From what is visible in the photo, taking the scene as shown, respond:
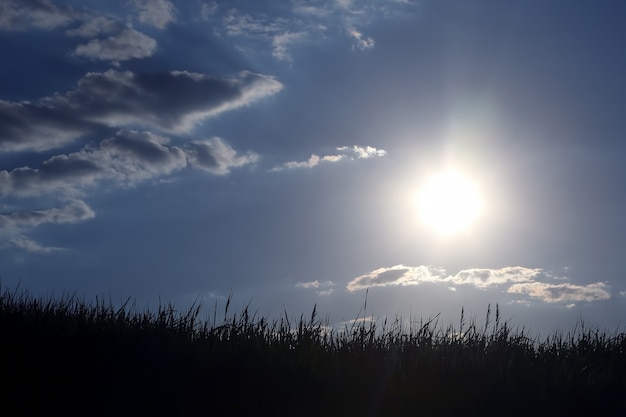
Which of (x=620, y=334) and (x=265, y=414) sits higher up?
(x=620, y=334)

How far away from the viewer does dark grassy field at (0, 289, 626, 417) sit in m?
7.78

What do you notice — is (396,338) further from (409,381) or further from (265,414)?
(265,414)

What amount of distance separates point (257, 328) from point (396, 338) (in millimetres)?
2227

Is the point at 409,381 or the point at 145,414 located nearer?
the point at 145,414

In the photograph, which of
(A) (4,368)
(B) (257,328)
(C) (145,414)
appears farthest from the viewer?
(B) (257,328)

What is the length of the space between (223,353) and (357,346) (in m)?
2.31

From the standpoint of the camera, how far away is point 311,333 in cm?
1049

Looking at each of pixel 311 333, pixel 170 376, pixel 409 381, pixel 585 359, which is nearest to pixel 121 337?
pixel 170 376

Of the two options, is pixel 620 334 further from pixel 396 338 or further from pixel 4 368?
pixel 4 368

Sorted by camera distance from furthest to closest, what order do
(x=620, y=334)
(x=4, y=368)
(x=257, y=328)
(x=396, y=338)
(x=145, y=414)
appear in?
(x=620, y=334) → (x=396, y=338) → (x=257, y=328) → (x=4, y=368) → (x=145, y=414)

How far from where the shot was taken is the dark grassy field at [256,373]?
778 cm

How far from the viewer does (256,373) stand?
845 cm

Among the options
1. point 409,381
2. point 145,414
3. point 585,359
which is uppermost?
point 585,359

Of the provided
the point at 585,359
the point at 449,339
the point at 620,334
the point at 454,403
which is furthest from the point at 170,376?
the point at 620,334
